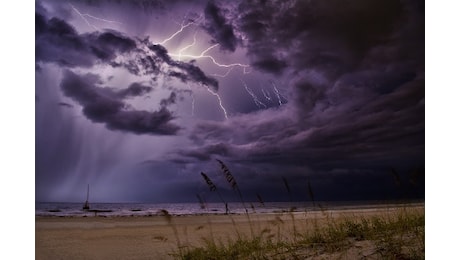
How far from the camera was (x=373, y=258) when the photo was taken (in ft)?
6.96

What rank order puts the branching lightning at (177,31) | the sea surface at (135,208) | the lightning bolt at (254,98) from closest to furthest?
the branching lightning at (177,31), the lightning bolt at (254,98), the sea surface at (135,208)

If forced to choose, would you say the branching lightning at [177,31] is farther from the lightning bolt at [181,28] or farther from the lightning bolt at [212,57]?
the lightning bolt at [212,57]

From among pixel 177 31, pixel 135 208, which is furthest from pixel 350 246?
pixel 135 208

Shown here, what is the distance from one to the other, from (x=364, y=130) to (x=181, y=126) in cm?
169

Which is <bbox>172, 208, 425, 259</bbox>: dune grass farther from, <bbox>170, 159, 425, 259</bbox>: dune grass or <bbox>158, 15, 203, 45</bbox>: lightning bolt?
<bbox>158, 15, 203, 45</bbox>: lightning bolt

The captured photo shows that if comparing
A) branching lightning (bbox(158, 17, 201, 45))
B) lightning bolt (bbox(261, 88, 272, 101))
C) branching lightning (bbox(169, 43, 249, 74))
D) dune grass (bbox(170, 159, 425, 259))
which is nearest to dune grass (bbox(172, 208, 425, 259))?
dune grass (bbox(170, 159, 425, 259))

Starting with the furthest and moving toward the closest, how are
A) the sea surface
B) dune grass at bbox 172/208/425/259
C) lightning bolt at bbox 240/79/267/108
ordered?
the sea surface < lightning bolt at bbox 240/79/267/108 < dune grass at bbox 172/208/425/259

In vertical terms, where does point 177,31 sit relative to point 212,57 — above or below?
above

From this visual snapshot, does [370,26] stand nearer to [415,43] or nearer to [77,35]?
[415,43]

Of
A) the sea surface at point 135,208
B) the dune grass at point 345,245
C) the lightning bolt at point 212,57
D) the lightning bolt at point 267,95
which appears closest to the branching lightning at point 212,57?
the lightning bolt at point 212,57

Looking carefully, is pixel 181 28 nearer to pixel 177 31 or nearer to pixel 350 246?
pixel 177 31
